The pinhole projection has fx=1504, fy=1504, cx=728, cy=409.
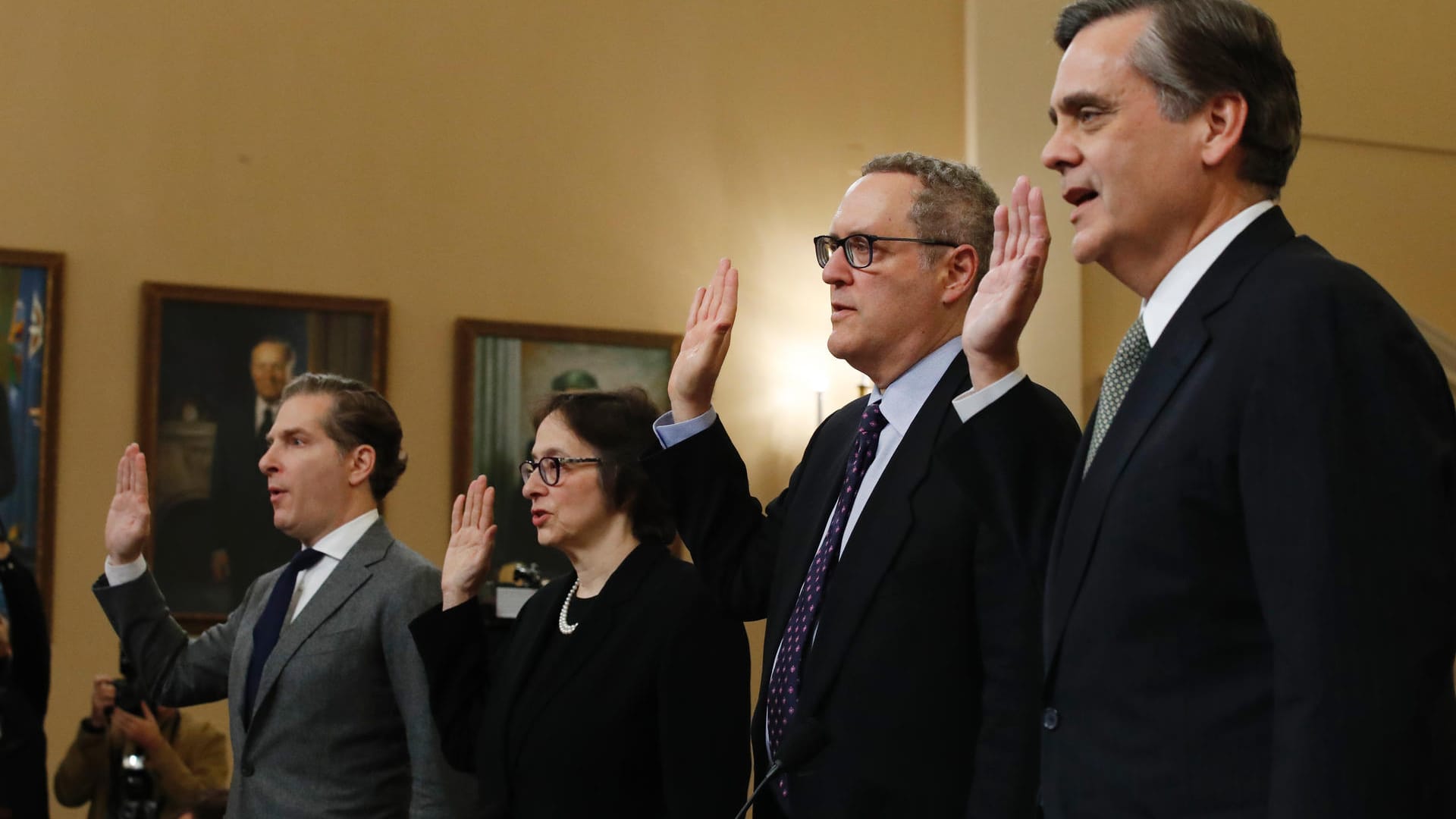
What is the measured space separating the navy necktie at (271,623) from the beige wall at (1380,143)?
656cm

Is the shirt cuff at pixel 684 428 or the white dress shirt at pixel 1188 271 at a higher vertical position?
the white dress shirt at pixel 1188 271

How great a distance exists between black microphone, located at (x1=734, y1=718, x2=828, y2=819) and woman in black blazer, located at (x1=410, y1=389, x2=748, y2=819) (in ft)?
2.15

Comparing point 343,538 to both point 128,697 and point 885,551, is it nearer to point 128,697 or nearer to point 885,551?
point 885,551

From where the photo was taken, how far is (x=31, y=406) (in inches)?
261

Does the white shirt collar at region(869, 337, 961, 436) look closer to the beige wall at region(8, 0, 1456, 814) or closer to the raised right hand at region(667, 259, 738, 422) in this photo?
the raised right hand at region(667, 259, 738, 422)

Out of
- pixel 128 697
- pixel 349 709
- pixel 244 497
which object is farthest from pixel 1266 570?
pixel 244 497

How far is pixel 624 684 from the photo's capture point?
3176 mm

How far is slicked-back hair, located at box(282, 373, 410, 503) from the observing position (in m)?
3.88

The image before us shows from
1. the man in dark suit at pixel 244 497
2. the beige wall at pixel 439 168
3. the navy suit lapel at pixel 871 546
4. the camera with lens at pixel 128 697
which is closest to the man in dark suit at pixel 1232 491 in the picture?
the navy suit lapel at pixel 871 546

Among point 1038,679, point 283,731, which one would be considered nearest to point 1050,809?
point 1038,679

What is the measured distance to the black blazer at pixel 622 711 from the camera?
121 inches

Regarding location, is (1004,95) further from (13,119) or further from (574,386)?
(13,119)

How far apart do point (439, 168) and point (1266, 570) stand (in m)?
6.31

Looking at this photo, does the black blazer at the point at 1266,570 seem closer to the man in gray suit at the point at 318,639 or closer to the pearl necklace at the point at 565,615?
the pearl necklace at the point at 565,615
